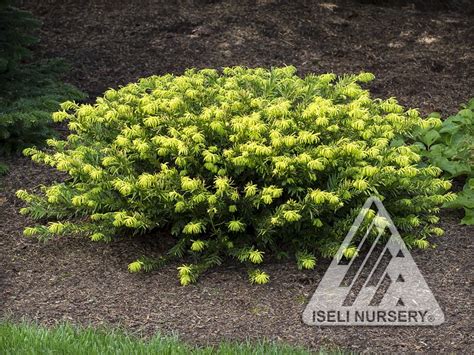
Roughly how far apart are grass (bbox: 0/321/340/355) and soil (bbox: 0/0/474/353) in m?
0.20

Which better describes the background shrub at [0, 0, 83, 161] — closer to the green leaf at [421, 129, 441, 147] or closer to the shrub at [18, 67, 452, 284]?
the shrub at [18, 67, 452, 284]

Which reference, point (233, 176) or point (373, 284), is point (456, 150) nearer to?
point (373, 284)

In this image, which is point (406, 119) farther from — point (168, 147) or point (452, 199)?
point (168, 147)

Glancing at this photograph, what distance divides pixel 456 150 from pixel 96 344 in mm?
3401

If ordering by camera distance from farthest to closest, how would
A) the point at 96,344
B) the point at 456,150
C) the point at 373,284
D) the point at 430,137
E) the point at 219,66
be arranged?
1. the point at 219,66
2. the point at 430,137
3. the point at 456,150
4. the point at 373,284
5. the point at 96,344

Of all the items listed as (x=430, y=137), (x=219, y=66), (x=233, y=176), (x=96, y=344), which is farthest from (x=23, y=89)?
(x=96, y=344)

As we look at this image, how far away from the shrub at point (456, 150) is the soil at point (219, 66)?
171mm

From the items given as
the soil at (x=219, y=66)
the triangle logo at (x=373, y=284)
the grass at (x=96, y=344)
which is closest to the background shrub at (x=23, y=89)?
the soil at (x=219, y=66)

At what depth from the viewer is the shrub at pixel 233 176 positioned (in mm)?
5180

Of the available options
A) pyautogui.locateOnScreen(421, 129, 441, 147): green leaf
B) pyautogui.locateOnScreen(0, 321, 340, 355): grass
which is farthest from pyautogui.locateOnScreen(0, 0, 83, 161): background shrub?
pyautogui.locateOnScreen(421, 129, 441, 147): green leaf

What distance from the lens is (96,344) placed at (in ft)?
14.3

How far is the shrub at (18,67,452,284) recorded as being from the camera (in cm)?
518

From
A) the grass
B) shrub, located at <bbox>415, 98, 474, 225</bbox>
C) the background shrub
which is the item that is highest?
shrub, located at <bbox>415, 98, 474, 225</bbox>

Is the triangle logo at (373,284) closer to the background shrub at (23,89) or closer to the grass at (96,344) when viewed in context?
the grass at (96,344)
